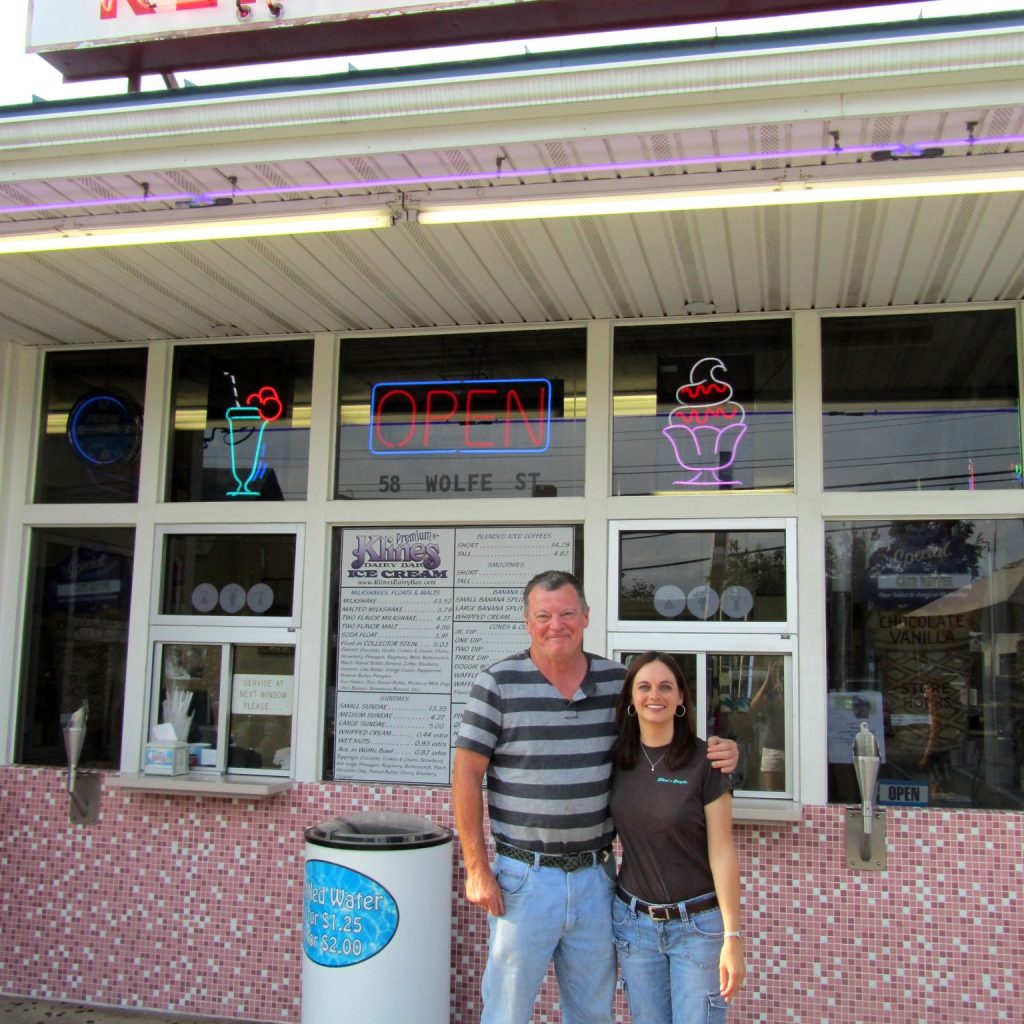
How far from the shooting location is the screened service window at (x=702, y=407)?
5105 millimetres

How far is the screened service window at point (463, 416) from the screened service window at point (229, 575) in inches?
19.3

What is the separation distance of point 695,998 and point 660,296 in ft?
10.0

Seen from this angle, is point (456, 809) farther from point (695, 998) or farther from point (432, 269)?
point (432, 269)

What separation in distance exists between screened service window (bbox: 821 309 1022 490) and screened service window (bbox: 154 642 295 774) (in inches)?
114

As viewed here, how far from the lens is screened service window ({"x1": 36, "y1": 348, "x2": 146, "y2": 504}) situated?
5840mm

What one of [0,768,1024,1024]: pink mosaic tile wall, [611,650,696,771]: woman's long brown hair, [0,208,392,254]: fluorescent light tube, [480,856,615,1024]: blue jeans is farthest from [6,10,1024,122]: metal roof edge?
[0,768,1024,1024]: pink mosaic tile wall

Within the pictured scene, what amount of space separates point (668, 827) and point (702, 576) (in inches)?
81.7

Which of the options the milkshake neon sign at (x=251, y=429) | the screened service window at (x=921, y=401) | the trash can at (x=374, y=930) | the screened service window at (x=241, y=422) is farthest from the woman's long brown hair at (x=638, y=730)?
the milkshake neon sign at (x=251, y=429)

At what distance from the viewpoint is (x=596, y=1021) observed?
10.8ft

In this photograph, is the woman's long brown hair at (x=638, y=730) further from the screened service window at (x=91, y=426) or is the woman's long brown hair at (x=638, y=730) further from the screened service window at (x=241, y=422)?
the screened service window at (x=91, y=426)

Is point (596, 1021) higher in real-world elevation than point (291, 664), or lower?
lower

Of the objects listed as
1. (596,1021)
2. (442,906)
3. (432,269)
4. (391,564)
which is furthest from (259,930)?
(432,269)

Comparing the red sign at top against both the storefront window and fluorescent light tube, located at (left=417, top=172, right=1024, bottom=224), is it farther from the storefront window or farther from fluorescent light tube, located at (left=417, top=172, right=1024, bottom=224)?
the storefront window

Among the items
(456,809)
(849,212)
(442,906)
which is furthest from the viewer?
(442,906)
